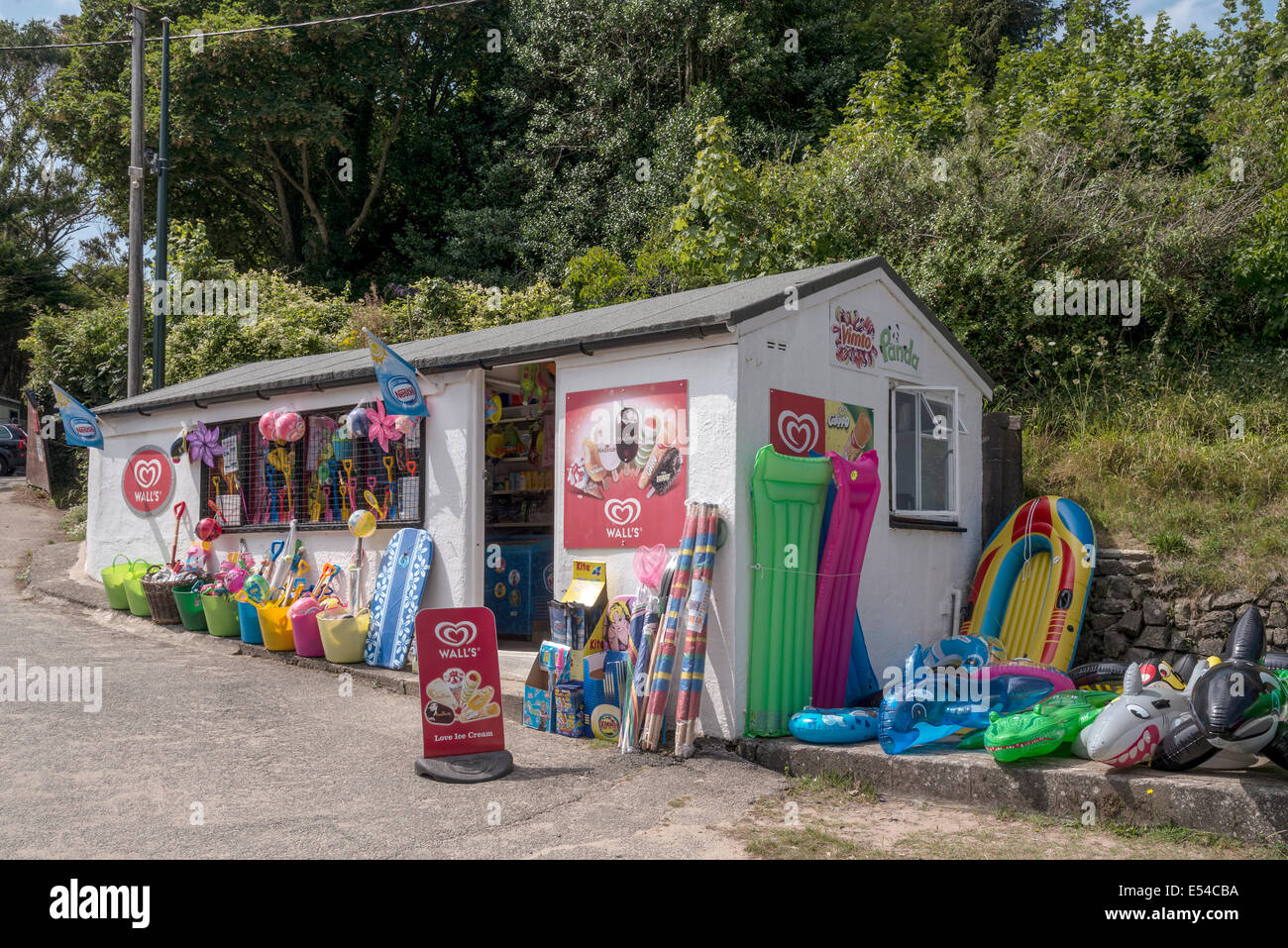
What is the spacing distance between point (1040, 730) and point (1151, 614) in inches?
160

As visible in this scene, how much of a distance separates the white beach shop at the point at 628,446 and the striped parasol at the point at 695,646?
17 centimetres

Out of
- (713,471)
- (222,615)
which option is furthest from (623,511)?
(222,615)

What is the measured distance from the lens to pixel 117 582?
1209 cm

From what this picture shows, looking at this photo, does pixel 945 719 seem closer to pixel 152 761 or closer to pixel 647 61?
pixel 152 761

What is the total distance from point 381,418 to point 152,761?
4.07 metres

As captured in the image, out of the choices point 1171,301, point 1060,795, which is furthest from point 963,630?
point 1171,301

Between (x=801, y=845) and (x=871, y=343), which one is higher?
(x=871, y=343)

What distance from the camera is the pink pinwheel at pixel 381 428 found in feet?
31.3

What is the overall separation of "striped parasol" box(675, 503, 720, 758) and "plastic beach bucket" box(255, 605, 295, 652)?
4.81 metres

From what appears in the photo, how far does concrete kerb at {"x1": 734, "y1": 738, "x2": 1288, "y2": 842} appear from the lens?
16.8 ft

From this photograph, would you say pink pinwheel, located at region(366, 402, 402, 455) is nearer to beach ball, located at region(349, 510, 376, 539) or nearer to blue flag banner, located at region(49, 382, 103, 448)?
beach ball, located at region(349, 510, 376, 539)

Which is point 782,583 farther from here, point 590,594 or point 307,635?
point 307,635

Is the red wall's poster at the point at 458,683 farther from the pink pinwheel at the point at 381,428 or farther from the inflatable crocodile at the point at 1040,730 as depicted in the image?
the pink pinwheel at the point at 381,428

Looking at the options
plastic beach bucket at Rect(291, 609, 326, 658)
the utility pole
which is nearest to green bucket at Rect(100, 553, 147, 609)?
plastic beach bucket at Rect(291, 609, 326, 658)
